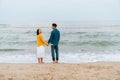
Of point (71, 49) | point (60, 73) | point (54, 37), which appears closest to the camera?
point (60, 73)

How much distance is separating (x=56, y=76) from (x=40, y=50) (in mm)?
3334

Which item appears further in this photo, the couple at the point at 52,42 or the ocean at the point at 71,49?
the ocean at the point at 71,49

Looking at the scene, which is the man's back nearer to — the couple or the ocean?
the couple

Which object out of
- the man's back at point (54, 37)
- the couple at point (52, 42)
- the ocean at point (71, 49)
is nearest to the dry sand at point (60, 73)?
the couple at point (52, 42)

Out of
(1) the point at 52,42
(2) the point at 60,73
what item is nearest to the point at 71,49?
(1) the point at 52,42

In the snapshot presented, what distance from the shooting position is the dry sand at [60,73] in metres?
10.1

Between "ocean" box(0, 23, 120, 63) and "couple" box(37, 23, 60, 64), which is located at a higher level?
"couple" box(37, 23, 60, 64)

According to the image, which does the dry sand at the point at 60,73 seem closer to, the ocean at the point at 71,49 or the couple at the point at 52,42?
the couple at the point at 52,42

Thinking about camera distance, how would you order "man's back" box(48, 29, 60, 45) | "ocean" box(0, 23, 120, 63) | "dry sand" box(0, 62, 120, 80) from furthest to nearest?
"ocean" box(0, 23, 120, 63)
"man's back" box(48, 29, 60, 45)
"dry sand" box(0, 62, 120, 80)

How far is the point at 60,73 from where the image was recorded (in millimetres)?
10836

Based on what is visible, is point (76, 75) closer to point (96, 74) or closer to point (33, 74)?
point (96, 74)

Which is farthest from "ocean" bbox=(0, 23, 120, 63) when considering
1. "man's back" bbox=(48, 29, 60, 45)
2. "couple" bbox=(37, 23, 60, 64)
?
"man's back" bbox=(48, 29, 60, 45)

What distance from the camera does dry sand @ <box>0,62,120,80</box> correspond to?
33.2ft

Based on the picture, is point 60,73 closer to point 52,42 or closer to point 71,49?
point 52,42
